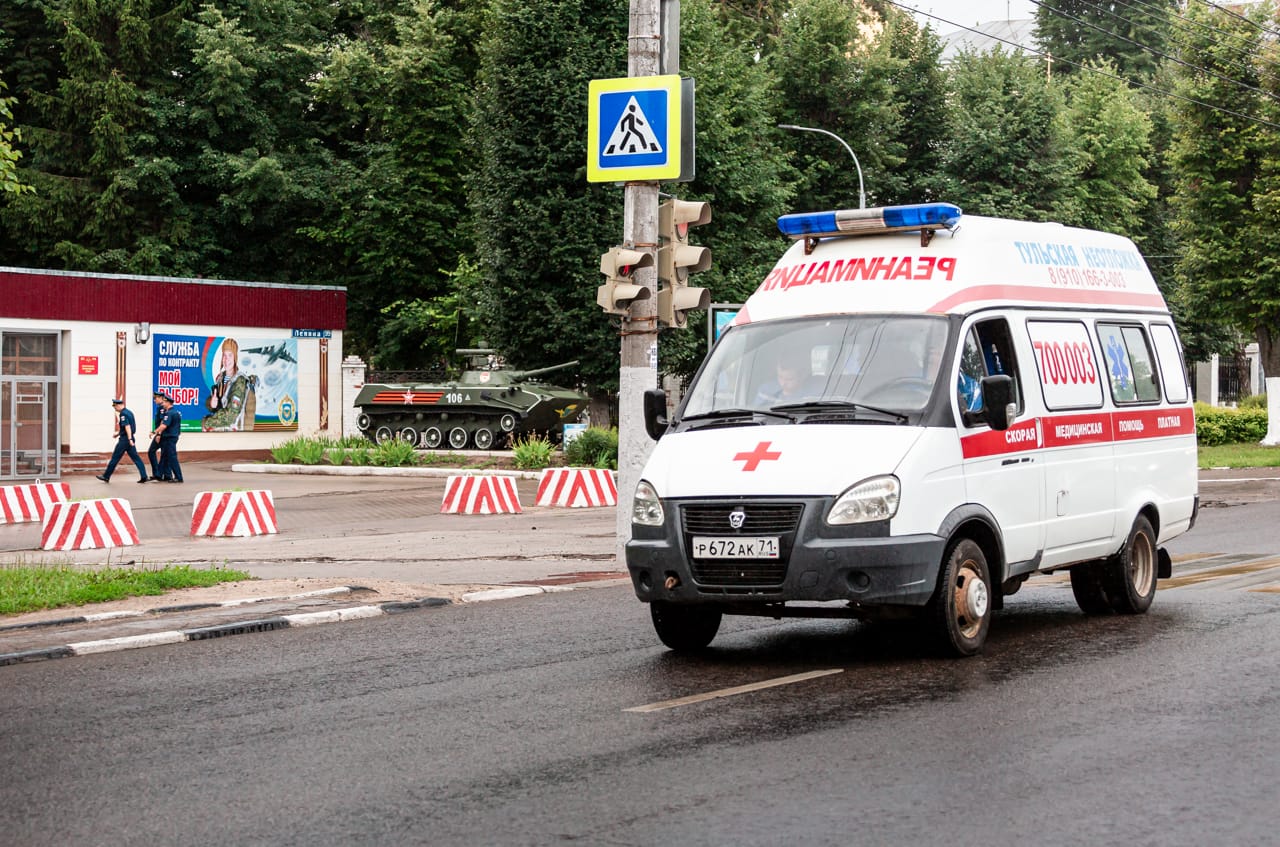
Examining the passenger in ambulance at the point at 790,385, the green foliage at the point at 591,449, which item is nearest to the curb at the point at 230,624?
the passenger in ambulance at the point at 790,385

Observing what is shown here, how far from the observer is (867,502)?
8.61 m

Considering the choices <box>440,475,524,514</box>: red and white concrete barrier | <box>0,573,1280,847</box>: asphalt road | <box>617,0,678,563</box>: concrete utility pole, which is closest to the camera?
<box>0,573,1280,847</box>: asphalt road

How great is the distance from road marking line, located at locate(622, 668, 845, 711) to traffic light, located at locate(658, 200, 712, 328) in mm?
6752

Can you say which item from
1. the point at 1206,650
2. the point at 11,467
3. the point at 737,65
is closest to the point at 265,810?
the point at 1206,650

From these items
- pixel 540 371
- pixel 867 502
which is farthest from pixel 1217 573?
pixel 540 371

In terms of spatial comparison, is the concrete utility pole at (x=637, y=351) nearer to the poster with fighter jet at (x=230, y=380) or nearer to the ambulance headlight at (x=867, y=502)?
the ambulance headlight at (x=867, y=502)

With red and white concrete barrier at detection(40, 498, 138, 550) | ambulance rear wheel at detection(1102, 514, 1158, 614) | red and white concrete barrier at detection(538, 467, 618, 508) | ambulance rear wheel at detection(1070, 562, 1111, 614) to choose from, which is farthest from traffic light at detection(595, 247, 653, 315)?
red and white concrete barrier at detection(538, 467, 618, 508)

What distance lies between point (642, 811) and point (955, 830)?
3.67 ft

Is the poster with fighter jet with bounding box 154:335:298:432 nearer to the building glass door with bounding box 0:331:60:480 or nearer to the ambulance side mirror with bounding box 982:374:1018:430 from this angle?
the building glass door with bounding box 0:331:60:480

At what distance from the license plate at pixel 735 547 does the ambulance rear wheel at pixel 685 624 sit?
0.76 m

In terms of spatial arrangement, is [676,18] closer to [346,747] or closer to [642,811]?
[346,747]

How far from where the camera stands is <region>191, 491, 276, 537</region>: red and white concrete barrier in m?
21.0

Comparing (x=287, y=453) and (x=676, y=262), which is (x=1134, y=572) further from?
(x=287, y=453)

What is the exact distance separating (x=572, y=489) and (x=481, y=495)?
6.54ft
